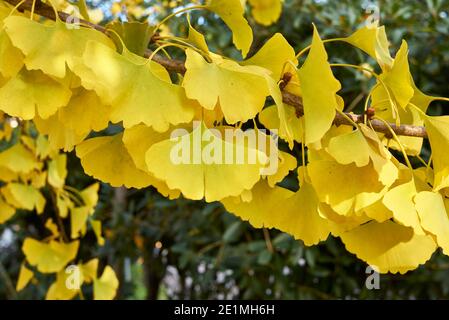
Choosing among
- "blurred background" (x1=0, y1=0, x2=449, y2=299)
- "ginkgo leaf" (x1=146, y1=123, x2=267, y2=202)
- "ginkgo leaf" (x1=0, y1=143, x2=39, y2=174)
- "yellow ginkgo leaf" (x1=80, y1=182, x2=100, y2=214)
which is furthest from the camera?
"blurred background" (x1=0, y1=0, x2=449, y2=299)

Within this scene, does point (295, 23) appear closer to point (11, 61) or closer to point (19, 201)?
point (19, 201)

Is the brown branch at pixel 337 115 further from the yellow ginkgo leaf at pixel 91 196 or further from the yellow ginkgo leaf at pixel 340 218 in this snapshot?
the yellow ginkgo leaf at pixel 91 196

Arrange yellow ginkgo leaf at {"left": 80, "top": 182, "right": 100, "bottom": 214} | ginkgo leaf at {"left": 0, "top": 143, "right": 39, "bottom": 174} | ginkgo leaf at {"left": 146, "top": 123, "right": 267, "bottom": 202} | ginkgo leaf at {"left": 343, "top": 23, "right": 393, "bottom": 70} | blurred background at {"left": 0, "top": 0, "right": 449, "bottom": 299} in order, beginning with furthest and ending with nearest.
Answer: blurred background at {"left": 0, "top": 0, "right": 449, "bottom": 299}
yellow ginkgo leaf at {"left": 80, "top": 182, "right": 100, "bottom": 214}
ginkgo leaf at {"left": 0, "top": 143, "right": 39, "bottom": 174}
ginkgo leaf at {"left": 343, "top": 23, "right": 393, "bottom": 70}
ginkgo leaf at {"left": 146, "top": 123, "right": 267, "bottom": 202}

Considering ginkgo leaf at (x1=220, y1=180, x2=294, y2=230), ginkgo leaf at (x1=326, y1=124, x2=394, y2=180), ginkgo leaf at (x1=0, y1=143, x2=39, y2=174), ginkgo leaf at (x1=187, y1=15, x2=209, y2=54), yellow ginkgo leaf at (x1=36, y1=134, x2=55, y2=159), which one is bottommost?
ginkgo leaf at (x1=220, y1=180, x2=294, y2=230)

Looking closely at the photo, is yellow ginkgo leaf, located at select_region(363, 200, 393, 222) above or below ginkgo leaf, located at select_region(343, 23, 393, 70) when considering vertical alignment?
below

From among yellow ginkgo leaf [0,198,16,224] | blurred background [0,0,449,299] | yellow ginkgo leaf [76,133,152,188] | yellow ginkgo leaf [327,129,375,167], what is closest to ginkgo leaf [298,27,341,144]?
yellow ginkgo leaf [327,129,375,167]

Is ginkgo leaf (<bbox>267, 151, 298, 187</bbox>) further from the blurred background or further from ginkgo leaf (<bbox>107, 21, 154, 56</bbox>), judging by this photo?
the blurred background

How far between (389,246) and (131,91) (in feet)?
0.78

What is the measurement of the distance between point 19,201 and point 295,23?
76 centimetres

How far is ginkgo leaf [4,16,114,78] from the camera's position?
0.42 metres

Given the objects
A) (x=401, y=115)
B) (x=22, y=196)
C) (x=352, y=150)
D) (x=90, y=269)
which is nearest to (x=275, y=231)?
(x=90, y=269)

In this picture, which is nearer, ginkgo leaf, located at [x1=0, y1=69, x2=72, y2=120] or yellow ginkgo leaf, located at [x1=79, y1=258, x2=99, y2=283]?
ginkgo leaf, located at [x1=0, y1=69, x2=72, y2=120]

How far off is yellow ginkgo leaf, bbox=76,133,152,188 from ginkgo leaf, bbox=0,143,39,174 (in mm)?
502
